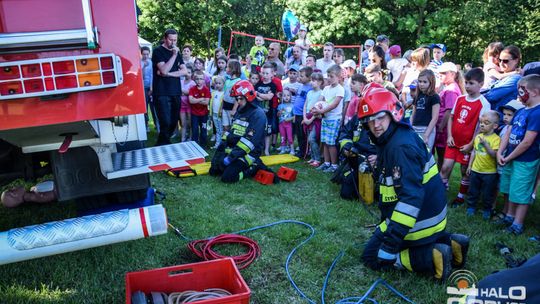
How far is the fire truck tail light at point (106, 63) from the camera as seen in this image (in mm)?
2373

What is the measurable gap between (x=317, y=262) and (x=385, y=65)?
5.75 meters

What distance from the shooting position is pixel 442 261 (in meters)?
3.26

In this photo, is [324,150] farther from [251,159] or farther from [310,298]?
[310,298]

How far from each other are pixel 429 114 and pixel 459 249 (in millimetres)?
2587

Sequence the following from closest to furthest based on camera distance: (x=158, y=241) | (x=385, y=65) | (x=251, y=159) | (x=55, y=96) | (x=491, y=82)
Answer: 1. (x=55, y=96)
2. (x=158, y=241)
3. (x=491, y=82)
4. (x=251, y=159)
5. (x=385, y=65)

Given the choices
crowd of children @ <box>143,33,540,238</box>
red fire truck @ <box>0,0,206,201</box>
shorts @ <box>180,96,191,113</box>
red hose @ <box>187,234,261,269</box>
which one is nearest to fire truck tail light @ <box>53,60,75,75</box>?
red fire truck @ <box>0,0,206,201</box>

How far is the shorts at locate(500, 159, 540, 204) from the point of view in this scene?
4.29m

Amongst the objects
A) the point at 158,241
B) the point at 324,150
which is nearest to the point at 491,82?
the point at 324,150

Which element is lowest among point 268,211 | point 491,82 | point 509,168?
point 268,211

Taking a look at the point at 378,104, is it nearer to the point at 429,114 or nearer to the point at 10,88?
the point at 10,88

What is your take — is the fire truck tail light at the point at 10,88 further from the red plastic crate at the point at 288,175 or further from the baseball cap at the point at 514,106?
the baseball cap at the point at 514,106

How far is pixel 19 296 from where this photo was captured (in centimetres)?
309

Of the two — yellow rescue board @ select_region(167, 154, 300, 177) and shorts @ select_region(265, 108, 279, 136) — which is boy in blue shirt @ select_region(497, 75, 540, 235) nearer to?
yellow rescue board @ select_region(167, 154, 300, 177)

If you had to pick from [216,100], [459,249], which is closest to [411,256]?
[459,249]
